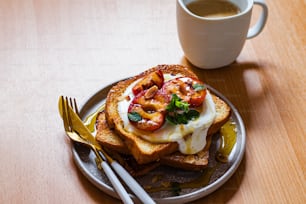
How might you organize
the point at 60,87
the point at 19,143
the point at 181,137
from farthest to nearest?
the point at 60,87 < the point at 19,143 < the point at 181,137

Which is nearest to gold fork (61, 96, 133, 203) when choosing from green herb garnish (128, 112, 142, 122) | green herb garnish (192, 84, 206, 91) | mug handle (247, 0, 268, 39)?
green herb garnish (128, 112, 142, 122)

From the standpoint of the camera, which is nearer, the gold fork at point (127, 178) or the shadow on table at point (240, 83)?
the gold fork at point (127, 178)

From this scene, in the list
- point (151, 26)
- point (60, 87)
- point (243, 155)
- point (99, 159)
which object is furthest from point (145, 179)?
point (151, 26)

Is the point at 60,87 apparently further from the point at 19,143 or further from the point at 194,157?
the point at 194,157

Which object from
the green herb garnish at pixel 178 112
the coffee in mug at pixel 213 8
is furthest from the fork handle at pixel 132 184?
the coffee in mug at pixel 213 8

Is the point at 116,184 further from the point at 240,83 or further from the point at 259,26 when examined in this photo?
the point at 259,26

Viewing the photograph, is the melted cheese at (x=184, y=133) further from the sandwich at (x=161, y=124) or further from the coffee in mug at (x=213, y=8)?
the coffee in mug at (x=213, y=8)

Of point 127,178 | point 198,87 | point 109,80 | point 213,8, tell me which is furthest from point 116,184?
point 213,8
